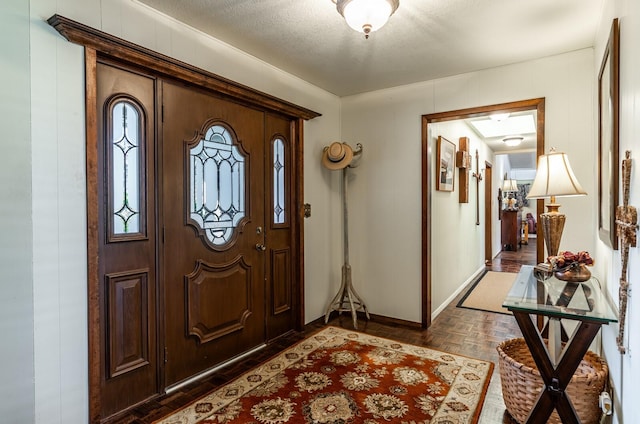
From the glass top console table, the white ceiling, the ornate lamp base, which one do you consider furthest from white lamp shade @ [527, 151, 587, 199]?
the white ceiling

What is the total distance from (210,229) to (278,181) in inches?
34.4

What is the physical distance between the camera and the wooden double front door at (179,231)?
2.00m

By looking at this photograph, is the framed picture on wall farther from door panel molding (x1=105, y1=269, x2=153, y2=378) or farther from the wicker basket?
door panel molding (x1=105, y1=269, x2=153, y2=378)

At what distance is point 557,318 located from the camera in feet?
5.27

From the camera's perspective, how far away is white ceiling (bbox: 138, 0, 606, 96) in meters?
2.13

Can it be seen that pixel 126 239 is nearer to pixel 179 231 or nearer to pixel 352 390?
pixel 179 231

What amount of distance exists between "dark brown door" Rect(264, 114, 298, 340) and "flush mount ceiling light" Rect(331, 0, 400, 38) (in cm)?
137

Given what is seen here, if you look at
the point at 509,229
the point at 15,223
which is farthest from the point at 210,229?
the point at 509,229

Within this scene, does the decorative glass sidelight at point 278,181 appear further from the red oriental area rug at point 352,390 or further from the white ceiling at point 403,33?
the red oriental area rug at point 352,390

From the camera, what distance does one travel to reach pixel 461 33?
2475 millimetres

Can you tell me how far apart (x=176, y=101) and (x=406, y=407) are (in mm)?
2411

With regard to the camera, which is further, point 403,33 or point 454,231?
point 454,231

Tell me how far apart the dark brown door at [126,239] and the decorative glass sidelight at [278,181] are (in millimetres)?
1172

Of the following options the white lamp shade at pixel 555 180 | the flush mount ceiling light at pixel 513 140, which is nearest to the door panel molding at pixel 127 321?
the white lamp shade at pixel 555 180
